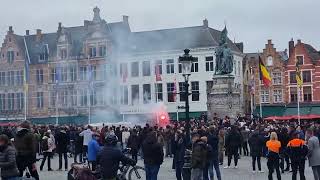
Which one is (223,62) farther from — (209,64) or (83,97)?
(83,97)

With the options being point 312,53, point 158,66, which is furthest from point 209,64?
point 312,53

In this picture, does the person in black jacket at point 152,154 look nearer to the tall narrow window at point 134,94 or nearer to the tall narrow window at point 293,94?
the tall narrow window at point 134,94

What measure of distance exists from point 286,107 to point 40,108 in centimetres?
2645

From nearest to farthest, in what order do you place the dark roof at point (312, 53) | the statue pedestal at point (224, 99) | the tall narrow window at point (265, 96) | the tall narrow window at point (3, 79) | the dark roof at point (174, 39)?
the statue pedestal at point (224, 99) < the dark roof at point (174, 39) < the dark roof at point (312, 53) < the tall narrow window at point (265, 96) < the tall narrow window at point (3, 79)

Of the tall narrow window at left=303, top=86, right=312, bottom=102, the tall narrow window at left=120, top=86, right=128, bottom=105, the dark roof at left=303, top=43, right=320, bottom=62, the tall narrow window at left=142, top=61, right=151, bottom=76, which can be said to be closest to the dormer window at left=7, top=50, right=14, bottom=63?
the tall narrow window at left=120, top=86, right=128, bottom=105

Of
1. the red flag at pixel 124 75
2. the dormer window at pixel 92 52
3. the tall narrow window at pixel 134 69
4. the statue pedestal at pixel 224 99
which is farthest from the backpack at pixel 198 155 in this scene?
the dormer window at pixel 92 52

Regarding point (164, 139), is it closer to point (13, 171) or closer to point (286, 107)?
point (13, 171)

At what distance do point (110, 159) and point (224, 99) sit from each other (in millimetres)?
26115

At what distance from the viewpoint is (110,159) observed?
10.8m

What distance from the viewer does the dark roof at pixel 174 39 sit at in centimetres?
5859

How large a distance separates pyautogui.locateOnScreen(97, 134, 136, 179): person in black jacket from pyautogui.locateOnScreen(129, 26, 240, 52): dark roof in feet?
154

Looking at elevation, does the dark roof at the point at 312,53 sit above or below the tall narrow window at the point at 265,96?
above

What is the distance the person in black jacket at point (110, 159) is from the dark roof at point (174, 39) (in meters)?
46.8

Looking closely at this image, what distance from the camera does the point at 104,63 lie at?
203ft
